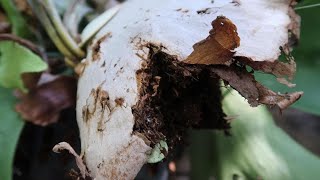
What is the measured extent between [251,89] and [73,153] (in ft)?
0.55

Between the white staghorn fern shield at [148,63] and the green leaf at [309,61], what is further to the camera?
the green leaf at [309,61]

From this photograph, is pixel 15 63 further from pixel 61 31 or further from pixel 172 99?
pixel 172 99

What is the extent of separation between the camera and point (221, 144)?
0.63 metres

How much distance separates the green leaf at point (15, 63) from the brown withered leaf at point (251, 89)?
0.75 ft

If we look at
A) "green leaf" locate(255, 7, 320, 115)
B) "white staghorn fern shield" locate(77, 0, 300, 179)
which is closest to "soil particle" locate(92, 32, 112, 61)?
"white staghorn fern shield" locate(77, 0, 300, 179)

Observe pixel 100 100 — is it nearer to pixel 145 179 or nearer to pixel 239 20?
pixel 239 20

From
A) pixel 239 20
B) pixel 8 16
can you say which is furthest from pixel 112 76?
pixel 8 16

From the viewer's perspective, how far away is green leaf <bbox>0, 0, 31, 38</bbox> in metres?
0.63

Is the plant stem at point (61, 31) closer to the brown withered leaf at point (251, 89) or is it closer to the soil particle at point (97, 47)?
the soil particle at point (97, 47)

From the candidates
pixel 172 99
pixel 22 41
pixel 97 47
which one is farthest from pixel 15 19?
pixel 172 99

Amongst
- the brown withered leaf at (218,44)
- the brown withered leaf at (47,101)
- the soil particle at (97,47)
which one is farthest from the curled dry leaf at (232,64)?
the brown withered leaf at (47,101)

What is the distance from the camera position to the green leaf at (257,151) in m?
0.57

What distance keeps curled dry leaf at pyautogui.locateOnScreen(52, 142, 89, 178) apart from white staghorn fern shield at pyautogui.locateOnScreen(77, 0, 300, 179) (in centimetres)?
1

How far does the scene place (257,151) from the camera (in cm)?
59
